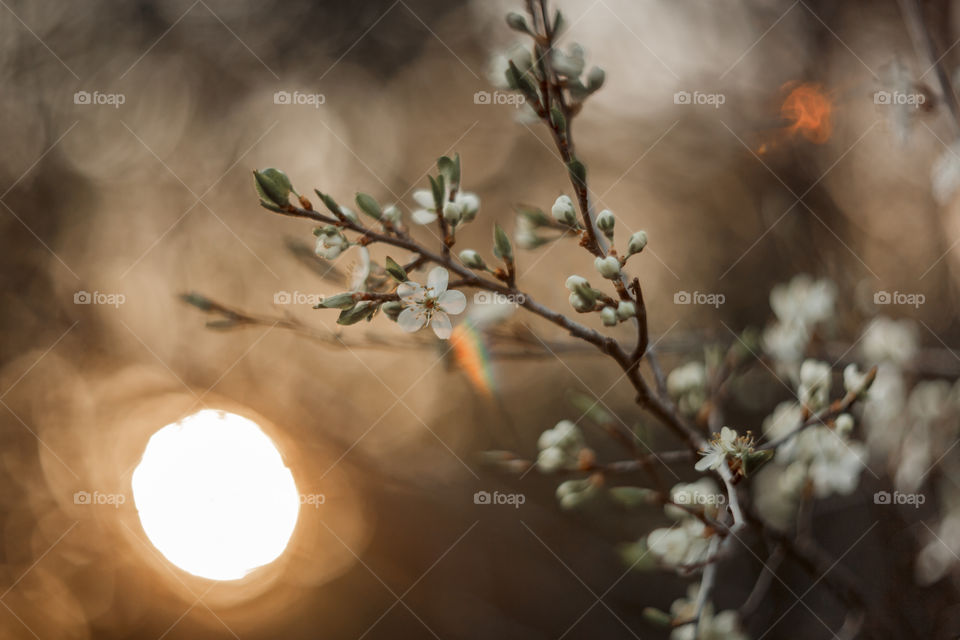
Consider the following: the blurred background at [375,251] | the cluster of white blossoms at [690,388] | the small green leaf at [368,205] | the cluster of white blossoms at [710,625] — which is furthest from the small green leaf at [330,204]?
the blurred background at [375,251]

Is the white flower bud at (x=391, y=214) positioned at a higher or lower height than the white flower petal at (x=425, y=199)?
lower

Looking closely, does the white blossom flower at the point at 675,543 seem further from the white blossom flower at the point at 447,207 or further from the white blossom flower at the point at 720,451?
the white blossom flower at the point at 447,207

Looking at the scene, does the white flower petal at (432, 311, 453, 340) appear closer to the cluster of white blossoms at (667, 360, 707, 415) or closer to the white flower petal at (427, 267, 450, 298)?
the white flower petal at (427, 267, 450, 298)

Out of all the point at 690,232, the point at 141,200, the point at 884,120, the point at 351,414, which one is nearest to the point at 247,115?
Answer: the point at 141,200

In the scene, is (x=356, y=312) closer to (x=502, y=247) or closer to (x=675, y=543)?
(x=502, y=247)

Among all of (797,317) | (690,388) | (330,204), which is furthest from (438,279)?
(797,317)
